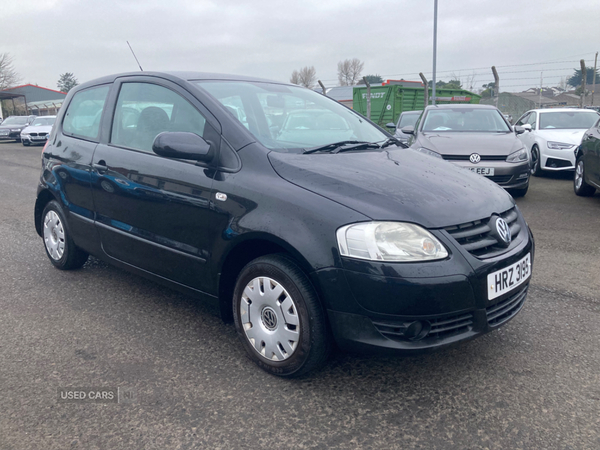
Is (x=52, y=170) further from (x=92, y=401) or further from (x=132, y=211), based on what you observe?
(x=92, y=401)

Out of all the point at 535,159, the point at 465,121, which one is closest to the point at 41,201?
the point at 465,121

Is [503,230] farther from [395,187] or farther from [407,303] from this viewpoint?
[407,303]

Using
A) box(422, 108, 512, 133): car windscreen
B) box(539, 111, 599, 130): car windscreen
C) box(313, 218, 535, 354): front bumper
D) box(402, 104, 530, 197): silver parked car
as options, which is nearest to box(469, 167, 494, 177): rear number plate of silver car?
box(402, 104, 530, 197): silver parked car

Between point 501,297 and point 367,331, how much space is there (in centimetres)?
72

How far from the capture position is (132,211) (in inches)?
128

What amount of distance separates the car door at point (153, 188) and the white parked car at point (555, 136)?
7.22m

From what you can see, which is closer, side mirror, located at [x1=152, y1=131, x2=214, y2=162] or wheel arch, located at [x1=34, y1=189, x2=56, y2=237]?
side mirror, located at [x1=152, y1=131, x2=214, y2=162]

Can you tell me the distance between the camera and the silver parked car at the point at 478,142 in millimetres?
7055

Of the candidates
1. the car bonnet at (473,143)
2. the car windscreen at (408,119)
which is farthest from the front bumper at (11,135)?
the car bonnet at (473,143)

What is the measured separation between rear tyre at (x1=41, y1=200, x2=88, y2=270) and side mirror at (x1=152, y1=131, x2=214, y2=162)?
1.72m

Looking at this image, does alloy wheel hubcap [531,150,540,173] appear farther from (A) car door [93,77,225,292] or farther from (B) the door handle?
(B) the door handle

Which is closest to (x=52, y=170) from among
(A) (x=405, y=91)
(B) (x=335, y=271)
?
(B) (x=335, y=271)

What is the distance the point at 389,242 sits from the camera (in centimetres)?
228

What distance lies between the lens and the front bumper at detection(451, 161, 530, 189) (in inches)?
276
